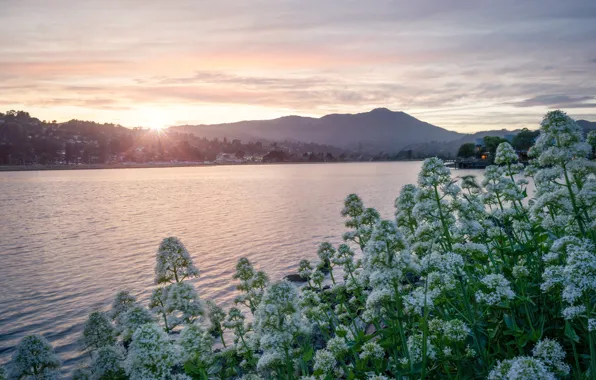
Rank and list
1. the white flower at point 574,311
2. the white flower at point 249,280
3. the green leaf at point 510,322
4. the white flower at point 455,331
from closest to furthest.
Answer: the white flower at point 574,311
the white flower at point 455,331
the green leaf at point 510,322
the white flower at point 249,280

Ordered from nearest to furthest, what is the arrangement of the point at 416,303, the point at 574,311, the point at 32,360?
the point at 574,311 < the point at 416,303 < the point at 32,360

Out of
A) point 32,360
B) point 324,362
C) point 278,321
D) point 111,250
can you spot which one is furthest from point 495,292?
point 111,250

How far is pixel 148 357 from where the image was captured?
4.51 meters

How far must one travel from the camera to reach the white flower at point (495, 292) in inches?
A: 235

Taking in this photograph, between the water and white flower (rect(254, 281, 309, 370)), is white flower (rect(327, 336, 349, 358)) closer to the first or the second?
white flower (rect(254, 281, 309, 370))

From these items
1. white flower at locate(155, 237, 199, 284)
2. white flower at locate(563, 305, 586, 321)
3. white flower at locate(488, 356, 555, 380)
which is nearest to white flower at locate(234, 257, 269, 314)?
white flower at locate(155, 237, 199, 284)

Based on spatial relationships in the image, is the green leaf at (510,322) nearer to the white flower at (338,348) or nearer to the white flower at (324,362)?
the white flower at (338,348)

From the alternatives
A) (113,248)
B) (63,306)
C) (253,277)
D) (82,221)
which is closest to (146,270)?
(63,306)

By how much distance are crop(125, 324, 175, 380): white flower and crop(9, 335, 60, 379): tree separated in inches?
112

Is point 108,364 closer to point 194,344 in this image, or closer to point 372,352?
point 194,344

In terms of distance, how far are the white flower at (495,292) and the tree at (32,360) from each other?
6585mm

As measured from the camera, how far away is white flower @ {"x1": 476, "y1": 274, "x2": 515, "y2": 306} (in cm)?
596

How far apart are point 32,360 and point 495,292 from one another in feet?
23.0

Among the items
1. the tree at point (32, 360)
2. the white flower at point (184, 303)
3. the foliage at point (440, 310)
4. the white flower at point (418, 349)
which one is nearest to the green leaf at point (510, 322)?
the foliage at point (440, 310)
